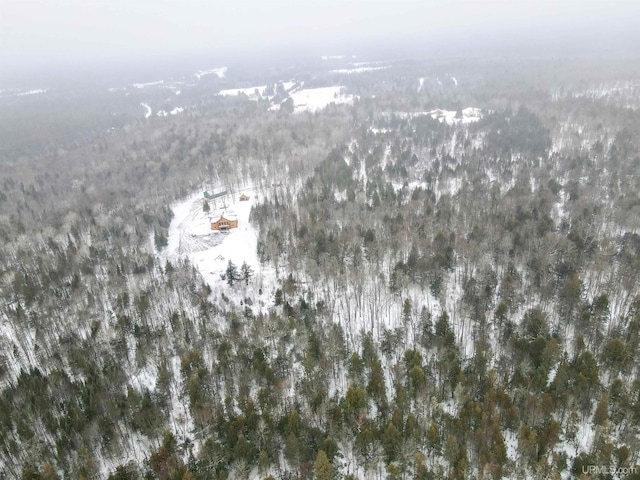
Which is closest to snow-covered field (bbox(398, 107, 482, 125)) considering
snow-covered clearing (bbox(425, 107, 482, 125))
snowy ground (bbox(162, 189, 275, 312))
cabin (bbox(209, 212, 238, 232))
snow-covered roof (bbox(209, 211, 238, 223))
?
snow-covered clearing (bbox(425, 107, 482, 125))

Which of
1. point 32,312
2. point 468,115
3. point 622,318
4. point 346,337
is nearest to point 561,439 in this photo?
point 622,318

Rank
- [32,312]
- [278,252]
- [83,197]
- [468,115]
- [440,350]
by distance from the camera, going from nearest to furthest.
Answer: [440,350]
[32,312]
[278,252]
[83,197]
[468,115]

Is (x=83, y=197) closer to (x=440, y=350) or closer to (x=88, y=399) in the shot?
(x=88, y=399)

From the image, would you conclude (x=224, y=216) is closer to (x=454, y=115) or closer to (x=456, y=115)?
(x=456, y=115)

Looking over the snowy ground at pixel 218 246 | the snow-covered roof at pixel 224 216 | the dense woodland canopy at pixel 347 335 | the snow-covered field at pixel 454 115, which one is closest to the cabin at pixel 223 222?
the snow-covered roof at pixel 224 216

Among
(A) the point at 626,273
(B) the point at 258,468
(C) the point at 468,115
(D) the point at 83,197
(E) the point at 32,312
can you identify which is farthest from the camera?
(C) the point at 468,115

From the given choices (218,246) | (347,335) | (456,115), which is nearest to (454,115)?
(456,115)

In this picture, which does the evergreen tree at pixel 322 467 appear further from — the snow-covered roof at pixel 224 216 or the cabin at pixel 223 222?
the snow-covered roof at pixel 224 216

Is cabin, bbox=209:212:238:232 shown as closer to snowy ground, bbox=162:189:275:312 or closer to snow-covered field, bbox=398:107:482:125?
snowy ground, bbox=162:189:275:312
